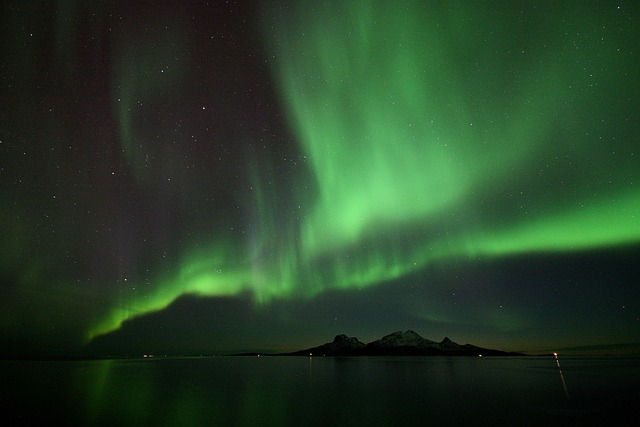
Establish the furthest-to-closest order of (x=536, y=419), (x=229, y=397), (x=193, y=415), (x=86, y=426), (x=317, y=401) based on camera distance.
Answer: (x=229, y=397) < (x=317, y=401) < (x=193, y=415) < (x=536, y=419) < (x=86, y=426)

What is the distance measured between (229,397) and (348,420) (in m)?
17.9

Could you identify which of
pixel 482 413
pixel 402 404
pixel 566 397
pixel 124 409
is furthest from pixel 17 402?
pixel 566 397

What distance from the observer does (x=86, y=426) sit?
891 inches

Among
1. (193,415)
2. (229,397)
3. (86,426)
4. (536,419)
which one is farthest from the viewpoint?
(229,397)

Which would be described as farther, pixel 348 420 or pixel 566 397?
pixel 566 397

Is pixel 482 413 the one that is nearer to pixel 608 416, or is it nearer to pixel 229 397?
pixel 608 416

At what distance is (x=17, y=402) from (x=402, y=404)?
28376 mm

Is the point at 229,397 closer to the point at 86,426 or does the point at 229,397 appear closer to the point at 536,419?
the point at 86,426

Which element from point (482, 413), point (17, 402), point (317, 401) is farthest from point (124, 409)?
point (482, 413)

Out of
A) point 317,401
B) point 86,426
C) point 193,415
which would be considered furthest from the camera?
point 317,401

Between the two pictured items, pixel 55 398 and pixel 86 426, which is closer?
pixel 86 426

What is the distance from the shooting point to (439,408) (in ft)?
101

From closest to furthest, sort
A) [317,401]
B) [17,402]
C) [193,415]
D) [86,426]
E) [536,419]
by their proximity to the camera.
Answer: [86,426] < [536,419] < [193,415] < [17,402] < [317,401]

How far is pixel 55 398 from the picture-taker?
123 feet
